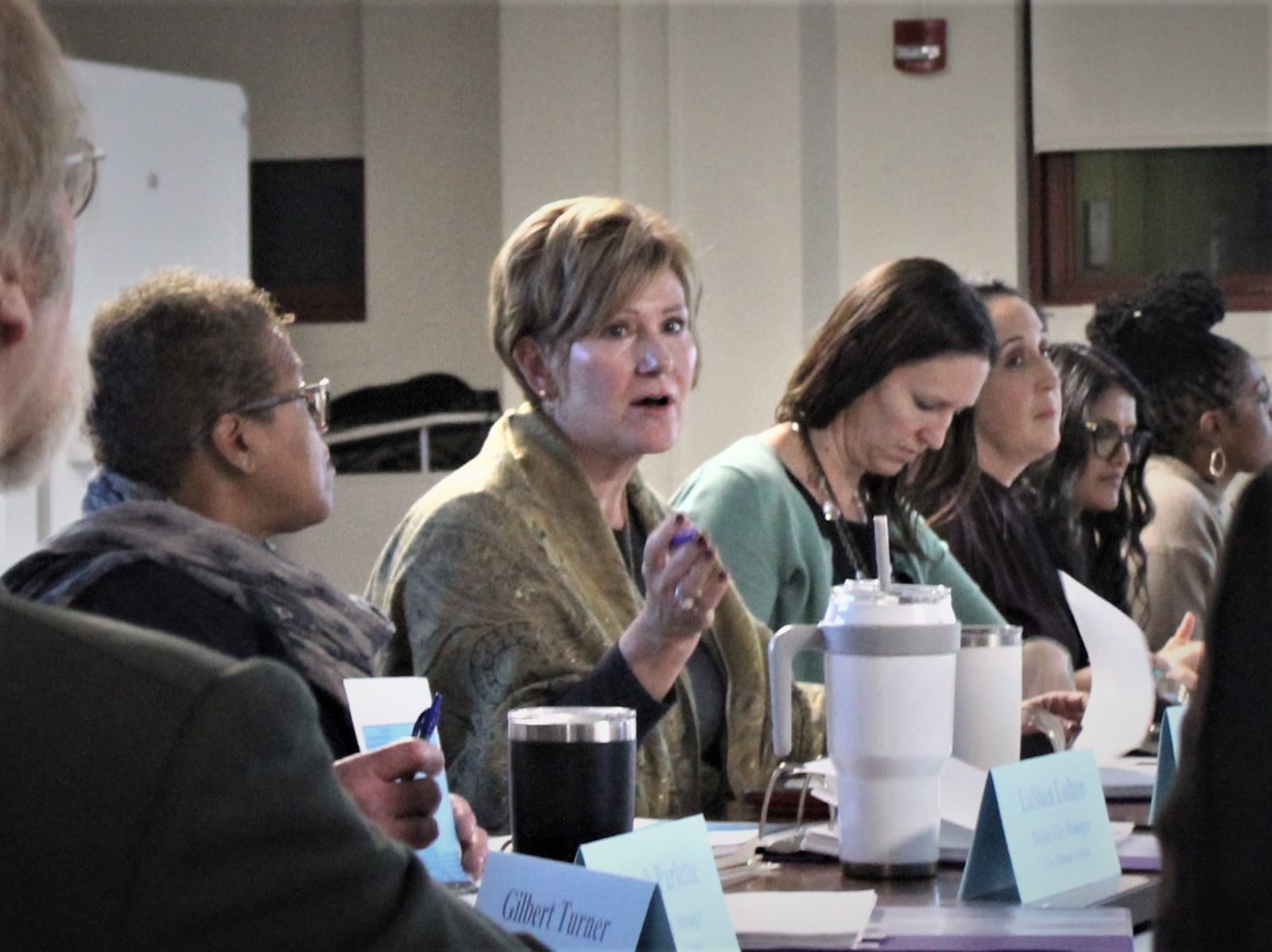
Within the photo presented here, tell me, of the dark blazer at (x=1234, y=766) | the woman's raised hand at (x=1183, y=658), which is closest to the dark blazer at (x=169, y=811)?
the dark blazer at (x=1234, y=766)

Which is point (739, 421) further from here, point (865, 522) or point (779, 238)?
point (865, 522)

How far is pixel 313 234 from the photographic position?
16.3 ft

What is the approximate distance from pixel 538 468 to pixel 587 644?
0.25 metres

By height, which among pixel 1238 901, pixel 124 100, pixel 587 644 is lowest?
pixel 587 644

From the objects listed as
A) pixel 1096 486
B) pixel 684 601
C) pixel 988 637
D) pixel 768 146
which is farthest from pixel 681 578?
pixel 768 146

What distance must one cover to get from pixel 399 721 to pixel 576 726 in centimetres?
25

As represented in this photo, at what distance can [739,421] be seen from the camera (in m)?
4.48

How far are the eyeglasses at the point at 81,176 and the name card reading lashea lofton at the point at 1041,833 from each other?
75cm

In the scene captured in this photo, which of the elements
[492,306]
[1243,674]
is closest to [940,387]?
[492,306]

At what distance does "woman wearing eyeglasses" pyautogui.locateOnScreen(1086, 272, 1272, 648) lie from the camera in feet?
10.9

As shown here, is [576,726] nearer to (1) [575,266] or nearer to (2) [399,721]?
(2) [399,721]

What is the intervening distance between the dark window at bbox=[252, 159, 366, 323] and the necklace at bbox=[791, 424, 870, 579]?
247cm

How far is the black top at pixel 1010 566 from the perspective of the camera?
3.00m

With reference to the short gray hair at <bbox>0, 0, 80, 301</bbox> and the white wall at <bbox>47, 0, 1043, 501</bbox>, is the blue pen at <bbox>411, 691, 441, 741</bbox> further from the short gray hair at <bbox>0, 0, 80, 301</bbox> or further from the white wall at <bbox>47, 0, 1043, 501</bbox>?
the white wall at <bbox>47, 0, 1043, 501</bbox>
